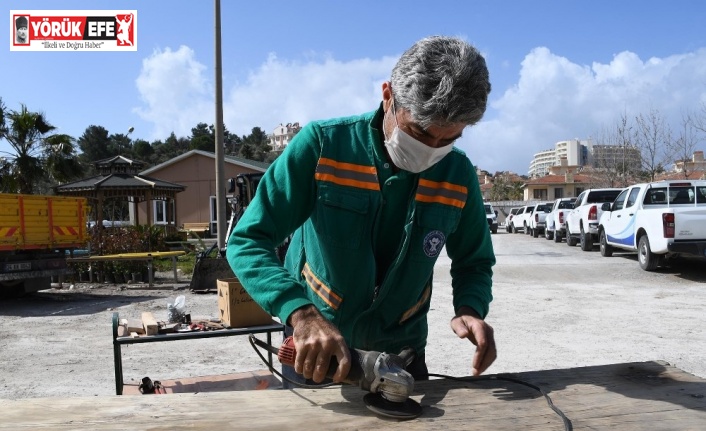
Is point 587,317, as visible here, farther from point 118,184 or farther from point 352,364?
point 118,184

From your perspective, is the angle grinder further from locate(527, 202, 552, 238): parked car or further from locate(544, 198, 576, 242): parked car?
locate(527, 202, 552, 238): parked car

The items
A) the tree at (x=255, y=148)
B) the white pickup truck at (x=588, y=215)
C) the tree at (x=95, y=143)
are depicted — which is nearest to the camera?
the white pickup truck at (x=588, y=215)

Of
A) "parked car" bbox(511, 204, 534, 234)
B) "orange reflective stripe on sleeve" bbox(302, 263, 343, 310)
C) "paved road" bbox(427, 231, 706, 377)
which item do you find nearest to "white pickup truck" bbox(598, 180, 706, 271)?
"paved road" bbox(427, 231, 706, 377)

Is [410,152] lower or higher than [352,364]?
higher

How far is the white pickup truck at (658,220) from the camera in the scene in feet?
38.1

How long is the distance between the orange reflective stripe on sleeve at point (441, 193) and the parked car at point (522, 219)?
30038 mm

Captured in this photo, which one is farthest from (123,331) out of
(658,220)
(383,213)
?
(658,220)

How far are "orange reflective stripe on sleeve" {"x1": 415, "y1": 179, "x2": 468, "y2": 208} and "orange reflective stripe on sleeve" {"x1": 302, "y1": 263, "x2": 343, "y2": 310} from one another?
0.44 metres

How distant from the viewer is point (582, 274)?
13.7 m

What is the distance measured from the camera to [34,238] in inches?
443

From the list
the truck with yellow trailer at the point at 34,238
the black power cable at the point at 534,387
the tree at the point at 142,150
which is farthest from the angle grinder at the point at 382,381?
the tree at the point at 142,150

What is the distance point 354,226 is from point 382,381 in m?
0.55

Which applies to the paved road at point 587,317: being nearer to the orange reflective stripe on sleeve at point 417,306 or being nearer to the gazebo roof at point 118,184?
the orange reflective stripe on sleeve at point 417,306

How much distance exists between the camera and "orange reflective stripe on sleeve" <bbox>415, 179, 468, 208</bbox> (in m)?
2.12
